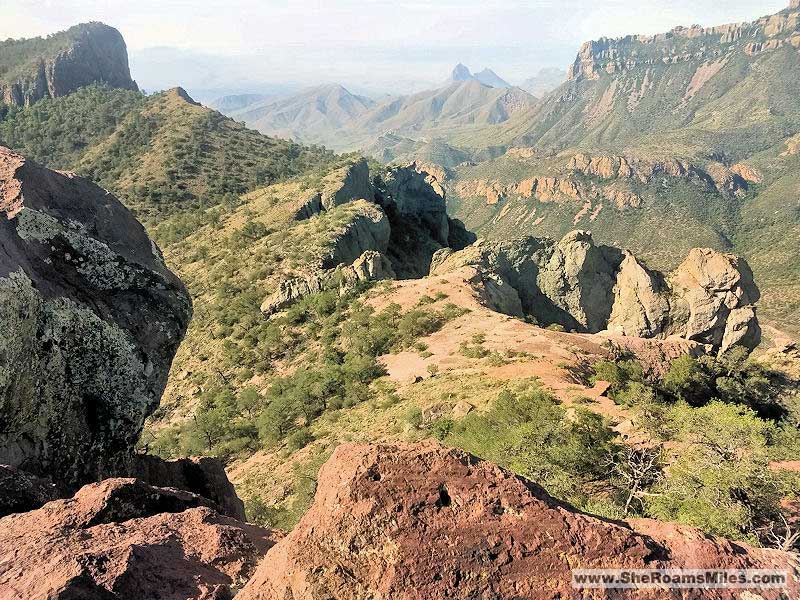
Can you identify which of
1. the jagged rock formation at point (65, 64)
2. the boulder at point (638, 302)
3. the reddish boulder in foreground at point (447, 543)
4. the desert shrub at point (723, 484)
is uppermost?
the jagged rock formation at point (65, 64)

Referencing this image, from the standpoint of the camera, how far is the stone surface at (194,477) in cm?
1076

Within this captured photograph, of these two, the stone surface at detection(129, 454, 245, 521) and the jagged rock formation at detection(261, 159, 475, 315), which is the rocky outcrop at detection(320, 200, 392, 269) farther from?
the stone surface at detection(129, 454, 245, 521)

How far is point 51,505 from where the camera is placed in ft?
21.3

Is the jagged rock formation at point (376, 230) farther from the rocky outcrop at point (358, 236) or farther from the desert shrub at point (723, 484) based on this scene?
the desert shrub at point (723, 484)

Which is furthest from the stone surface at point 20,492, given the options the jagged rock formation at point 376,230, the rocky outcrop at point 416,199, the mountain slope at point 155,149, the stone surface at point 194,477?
the rocky outcrop at point 416,199

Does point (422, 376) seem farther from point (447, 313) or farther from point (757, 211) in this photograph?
point (757, 211)

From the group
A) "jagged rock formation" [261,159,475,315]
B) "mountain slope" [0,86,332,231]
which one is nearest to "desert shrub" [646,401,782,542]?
"jagged rock formation" [261,159,475,315]

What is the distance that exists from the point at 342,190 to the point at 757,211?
177686mm

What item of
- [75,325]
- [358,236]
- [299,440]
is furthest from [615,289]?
[75,325]

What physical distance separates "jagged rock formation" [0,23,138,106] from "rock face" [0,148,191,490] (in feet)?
474

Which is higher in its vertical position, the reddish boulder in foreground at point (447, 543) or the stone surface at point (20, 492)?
the reddish boulder in foreground at point (447, 543)

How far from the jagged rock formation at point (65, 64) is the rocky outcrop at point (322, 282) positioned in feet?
404

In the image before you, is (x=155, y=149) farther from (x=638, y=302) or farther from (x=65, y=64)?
(x=638, y=302)

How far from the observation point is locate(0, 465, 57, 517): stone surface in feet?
22.0
